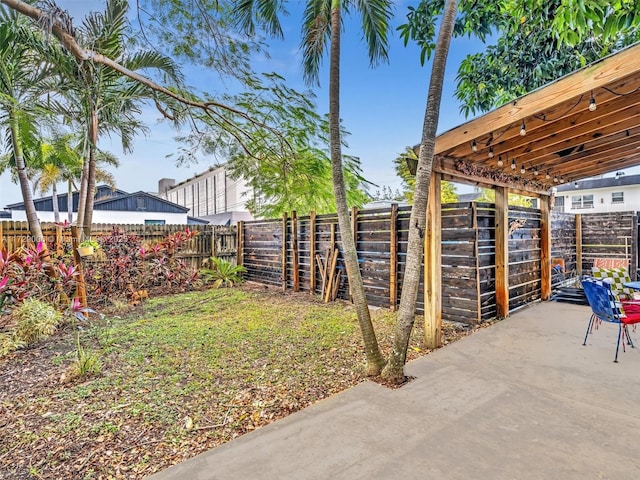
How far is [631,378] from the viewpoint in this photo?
2.82 m

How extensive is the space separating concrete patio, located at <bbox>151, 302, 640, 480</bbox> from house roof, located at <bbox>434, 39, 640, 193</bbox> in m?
2.34

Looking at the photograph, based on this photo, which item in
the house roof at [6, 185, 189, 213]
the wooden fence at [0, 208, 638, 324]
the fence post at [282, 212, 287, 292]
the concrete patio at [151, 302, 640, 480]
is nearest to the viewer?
the concrete patio at [151, 302, 640, 480]

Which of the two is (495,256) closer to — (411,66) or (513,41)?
(513,41)

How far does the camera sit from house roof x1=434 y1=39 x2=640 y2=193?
2770 mm

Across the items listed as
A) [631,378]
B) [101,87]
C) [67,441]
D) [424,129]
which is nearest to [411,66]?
[424,129]

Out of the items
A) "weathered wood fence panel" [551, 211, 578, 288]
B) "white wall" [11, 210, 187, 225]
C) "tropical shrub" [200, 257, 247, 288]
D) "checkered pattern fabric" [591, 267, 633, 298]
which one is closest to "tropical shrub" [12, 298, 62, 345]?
"tropical shrub" [200, 257, 247, 288]

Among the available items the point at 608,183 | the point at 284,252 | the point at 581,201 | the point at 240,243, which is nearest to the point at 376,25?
the point at 284,252

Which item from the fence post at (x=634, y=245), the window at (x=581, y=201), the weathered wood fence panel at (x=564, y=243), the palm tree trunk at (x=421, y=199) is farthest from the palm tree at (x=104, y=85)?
the window at (x=581, y=201)

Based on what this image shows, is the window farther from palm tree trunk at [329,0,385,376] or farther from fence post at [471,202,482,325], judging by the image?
palm tree trunk at [329,0,385,376]

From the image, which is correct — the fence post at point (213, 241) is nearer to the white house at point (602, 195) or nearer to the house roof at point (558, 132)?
the house roof at point (558, 132)

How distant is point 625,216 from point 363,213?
6.21m

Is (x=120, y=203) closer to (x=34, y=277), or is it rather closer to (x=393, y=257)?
(x=34, y=277)

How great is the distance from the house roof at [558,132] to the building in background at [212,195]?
1184cm

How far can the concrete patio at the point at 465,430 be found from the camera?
5.80 ft
